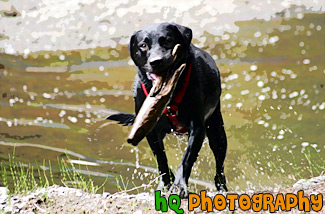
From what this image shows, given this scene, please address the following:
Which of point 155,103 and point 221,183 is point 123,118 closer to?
point 155,103

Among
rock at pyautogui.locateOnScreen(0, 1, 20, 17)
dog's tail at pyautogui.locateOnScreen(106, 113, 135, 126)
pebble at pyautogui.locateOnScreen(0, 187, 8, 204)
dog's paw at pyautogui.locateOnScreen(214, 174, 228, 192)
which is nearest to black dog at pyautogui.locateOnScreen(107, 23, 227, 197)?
dog's tail at pyautogui.locateOnScreen(106, 113, 135, 126)

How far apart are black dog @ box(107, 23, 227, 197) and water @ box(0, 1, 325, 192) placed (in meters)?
0.95

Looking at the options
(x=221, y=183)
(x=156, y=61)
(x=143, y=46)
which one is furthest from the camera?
(x=221, y=183)

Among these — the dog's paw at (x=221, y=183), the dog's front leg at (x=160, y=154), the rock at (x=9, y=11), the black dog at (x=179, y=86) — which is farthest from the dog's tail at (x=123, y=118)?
the rock at (x=9, y=11)

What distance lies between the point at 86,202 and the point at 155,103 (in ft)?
2.65

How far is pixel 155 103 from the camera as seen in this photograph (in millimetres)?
2016

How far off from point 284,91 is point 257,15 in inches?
25.2

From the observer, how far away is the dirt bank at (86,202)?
7.59ft

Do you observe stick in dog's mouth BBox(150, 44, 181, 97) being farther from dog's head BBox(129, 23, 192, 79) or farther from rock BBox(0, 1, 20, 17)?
rock BBox(0, 1, 20, 17)

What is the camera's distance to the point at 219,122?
2.64 m

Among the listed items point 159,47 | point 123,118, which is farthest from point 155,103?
point 123,118

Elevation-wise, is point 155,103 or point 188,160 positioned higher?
point 155,103

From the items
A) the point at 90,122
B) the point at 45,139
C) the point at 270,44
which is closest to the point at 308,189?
the point at 270,44

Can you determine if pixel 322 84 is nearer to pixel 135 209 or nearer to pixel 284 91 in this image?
pixel 284 91
